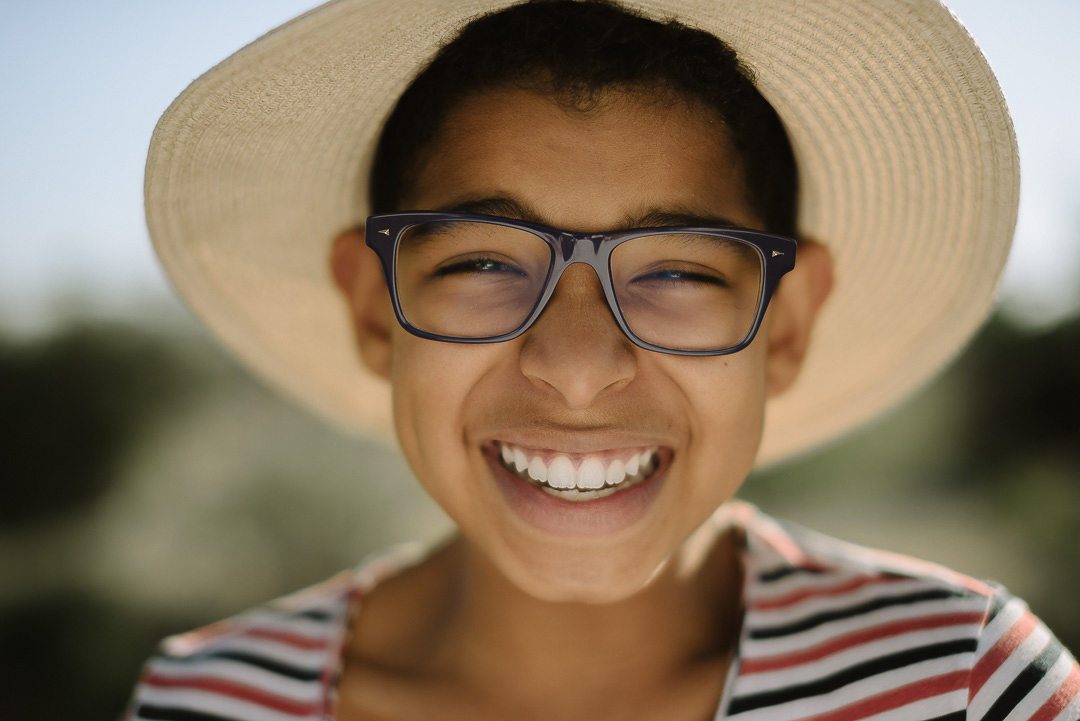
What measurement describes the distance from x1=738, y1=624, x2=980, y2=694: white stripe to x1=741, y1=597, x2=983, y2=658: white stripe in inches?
1.6

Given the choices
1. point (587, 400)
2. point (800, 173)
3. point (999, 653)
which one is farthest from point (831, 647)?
point (800, 173)

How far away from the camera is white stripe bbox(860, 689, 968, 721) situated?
1.37 meters

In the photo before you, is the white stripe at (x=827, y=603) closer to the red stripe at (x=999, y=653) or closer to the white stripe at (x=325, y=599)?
the red stripe at (x=999, y=653)

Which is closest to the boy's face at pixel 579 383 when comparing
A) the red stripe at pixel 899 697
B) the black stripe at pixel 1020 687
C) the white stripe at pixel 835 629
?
the white stripe at pixel 835 629

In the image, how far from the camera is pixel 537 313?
4.35 ft

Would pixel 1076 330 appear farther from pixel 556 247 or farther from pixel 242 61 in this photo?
pixel 242 61

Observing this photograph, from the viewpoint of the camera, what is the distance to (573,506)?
1.44 meters

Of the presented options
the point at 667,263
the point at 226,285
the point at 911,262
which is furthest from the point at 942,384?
the point at 226,285

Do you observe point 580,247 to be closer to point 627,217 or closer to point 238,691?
point 627,217

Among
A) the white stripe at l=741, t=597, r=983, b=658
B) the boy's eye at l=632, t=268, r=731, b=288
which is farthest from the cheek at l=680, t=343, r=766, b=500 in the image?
the white stripe at l=741, t=597, r=983, b=658

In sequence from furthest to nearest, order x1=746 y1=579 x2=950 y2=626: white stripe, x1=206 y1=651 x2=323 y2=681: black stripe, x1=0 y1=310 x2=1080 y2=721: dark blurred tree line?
x1=0 y1=310 x2=1080 y2=721: dark blurred tree line < x1=206 y1=651 x2=323 y2=681: black stripe < x1=746 y1=579 x2=950 y2=626: white stripe

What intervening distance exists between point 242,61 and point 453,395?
650mm

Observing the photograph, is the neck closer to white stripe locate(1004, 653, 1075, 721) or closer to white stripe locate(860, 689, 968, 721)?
white stripe locate(860, 689, 968, 721)

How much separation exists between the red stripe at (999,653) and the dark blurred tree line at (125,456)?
1741 millimetres
